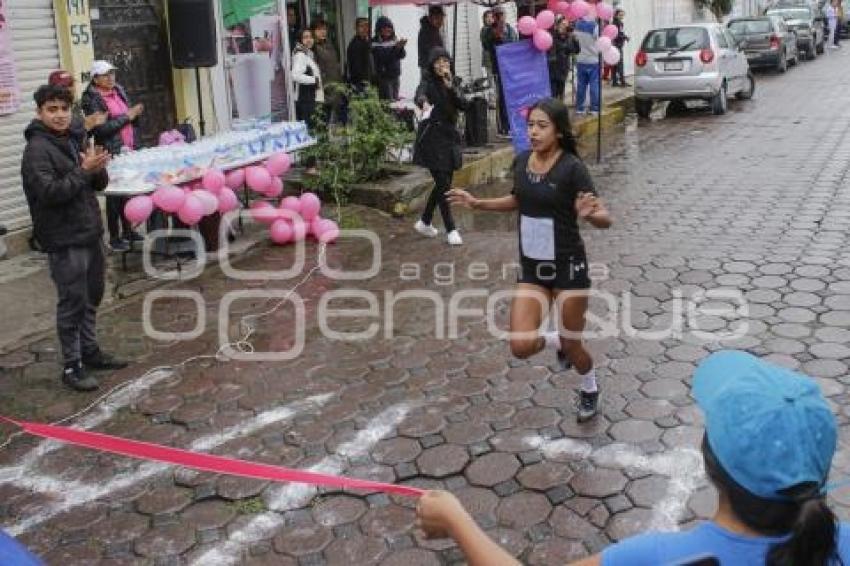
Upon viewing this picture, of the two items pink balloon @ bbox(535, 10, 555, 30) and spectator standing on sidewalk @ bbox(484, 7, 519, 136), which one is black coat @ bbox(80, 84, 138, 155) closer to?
pink balloon @ bbox(535, 10, 555, 30)

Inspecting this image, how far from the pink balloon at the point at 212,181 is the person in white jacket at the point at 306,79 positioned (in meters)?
3.43

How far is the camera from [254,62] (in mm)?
12250

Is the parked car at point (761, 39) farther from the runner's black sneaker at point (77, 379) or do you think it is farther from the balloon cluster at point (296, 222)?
the runner's black sneaker at point (77, 379)

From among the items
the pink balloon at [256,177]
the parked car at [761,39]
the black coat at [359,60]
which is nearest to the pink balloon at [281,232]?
the pink balloon at [256,177]

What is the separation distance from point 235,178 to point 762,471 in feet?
25.2

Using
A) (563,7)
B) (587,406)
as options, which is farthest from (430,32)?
(587,406)

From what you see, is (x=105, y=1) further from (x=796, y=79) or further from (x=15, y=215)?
(x=796, y=79)

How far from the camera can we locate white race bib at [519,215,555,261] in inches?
193

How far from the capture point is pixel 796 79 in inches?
961

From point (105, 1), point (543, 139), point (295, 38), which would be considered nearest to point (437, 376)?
point (543, 139)

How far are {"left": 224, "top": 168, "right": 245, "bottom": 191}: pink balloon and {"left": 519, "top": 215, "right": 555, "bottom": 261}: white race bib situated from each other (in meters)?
4.53

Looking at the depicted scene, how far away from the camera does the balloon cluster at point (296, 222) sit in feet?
30.0

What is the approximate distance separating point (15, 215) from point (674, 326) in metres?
6.50

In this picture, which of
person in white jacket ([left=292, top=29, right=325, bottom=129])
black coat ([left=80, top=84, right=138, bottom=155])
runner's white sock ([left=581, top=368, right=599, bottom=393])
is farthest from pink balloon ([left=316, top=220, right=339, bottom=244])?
runner's white sock ([left=581, top=368, right=599, bottom=393])
